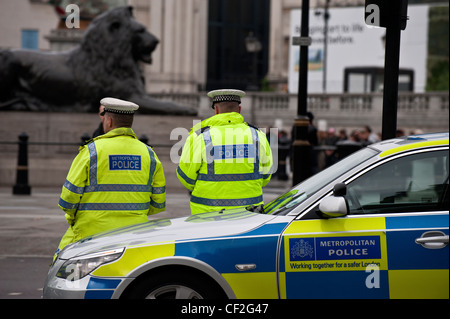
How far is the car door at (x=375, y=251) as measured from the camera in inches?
188

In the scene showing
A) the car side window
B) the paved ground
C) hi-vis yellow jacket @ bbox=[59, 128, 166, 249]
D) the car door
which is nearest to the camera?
the car door

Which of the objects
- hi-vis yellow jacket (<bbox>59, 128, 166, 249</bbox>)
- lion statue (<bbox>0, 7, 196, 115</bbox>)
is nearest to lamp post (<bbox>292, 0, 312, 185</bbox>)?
hi-vis yellow jacket (<bbox>59, 128, 166, 249</bbox>)

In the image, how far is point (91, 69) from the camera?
17703 mm

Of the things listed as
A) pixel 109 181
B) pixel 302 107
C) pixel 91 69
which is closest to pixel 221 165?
pixel 109 181

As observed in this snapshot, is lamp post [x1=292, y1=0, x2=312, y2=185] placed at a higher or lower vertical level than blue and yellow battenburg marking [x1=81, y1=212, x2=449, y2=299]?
higher

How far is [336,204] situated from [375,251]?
38cm

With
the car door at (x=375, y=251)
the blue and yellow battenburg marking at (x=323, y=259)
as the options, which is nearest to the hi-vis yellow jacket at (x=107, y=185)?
the blue and yellow battenburg marking at (x=323, y=259)

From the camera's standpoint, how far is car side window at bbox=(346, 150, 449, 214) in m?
5.04

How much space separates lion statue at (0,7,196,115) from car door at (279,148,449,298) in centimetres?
1315

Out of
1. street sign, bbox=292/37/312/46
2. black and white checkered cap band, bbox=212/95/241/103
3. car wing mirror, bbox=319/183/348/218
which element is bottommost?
car wing mirror, bbox=319/183/348/218

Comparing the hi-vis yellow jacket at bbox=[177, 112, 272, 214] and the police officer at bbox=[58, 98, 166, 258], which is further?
the hi-vis yellow jacket at bbox=[177, 112, 272, 214]

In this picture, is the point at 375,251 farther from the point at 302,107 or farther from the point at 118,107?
the point at 302,107

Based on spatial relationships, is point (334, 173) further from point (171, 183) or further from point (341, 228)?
point (171, 183)

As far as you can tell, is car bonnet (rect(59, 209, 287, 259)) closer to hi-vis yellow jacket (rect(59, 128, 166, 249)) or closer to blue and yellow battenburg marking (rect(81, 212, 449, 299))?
blue and yellow battenburg marking (rect(81, 212, 449, 299))
